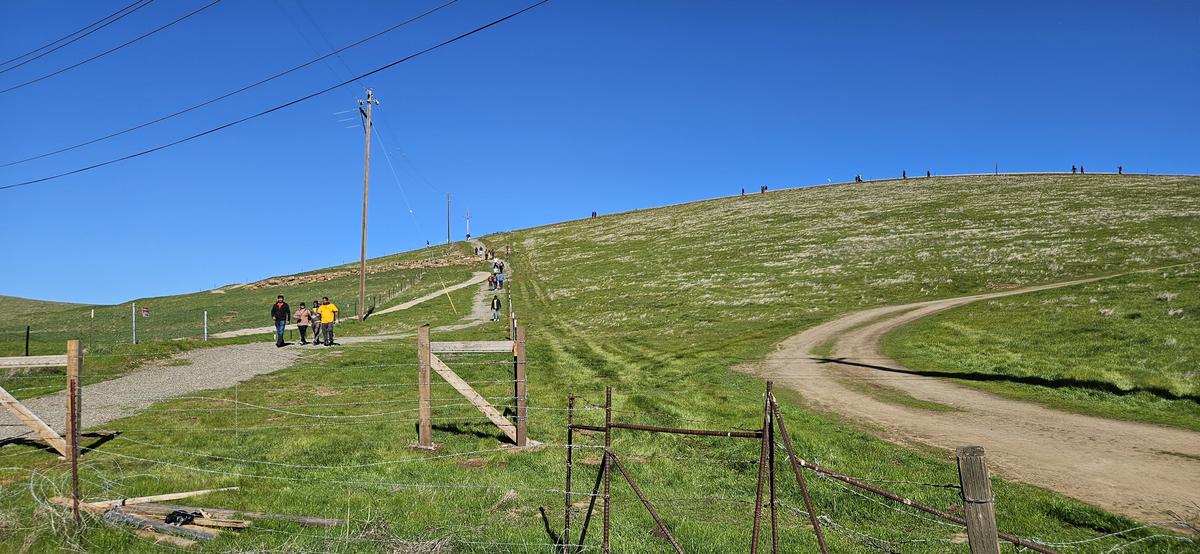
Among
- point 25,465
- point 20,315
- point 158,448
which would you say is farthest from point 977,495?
point 20,315

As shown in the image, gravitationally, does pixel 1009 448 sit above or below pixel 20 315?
below

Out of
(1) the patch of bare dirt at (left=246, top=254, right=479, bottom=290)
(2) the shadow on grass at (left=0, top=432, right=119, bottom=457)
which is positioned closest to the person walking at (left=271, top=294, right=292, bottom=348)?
(2) the shadow on grass at (left=0, top=432, right=119, bottom=457)

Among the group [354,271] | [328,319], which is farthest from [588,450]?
[354,271]

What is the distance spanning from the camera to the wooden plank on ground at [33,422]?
40.2 feet

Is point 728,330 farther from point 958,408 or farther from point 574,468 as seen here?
point 574,468

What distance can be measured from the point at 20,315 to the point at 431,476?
85.7 metres

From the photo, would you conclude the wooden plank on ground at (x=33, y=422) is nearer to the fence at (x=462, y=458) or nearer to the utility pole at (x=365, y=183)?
the fence at (x=462, y=458)

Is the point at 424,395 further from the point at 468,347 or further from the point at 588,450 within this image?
the point at 588,450

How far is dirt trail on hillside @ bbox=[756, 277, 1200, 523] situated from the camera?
10164 mm

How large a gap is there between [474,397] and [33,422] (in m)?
7.88

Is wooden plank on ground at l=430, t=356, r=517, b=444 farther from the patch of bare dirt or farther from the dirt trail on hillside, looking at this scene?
the patch of bare dirt

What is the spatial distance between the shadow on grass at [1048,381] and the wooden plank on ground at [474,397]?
43.2 ft

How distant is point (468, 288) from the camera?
59.7 meters

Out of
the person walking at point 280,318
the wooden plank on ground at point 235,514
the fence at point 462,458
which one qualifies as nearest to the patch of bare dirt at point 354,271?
the person walking at point 280,318
